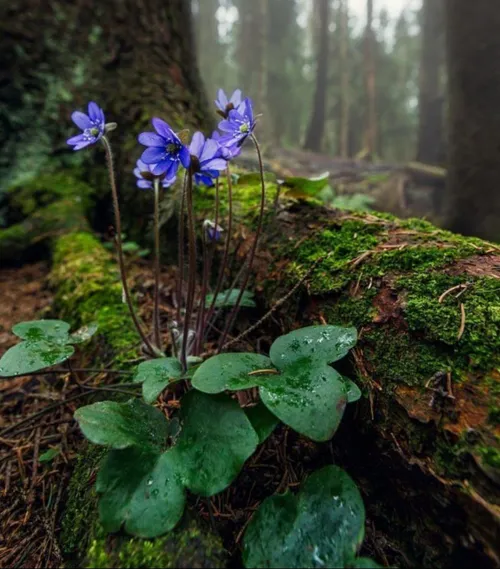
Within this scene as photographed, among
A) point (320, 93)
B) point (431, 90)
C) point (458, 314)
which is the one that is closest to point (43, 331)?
point (458, 314)

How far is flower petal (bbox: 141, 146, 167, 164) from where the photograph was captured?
135 centimetres

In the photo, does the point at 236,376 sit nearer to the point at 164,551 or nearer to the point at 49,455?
the point at 164,551

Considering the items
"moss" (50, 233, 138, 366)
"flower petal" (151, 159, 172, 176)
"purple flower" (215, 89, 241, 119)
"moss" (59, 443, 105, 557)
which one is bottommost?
"moss" (59, 443, 105, 557)

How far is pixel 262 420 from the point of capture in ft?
3.58

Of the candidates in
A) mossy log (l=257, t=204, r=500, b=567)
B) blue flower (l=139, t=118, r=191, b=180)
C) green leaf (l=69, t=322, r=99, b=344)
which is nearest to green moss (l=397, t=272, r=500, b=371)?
mossy log (l=257, t=204, r=500, b=567)

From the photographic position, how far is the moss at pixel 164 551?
2.91ft

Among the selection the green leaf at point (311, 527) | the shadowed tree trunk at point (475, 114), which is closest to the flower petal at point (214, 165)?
the green leaf at point (311, 527)

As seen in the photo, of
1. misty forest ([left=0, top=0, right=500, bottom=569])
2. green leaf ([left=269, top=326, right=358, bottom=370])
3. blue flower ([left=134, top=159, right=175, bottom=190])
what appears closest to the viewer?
→ misty forest ([left=0, top=0, right=500, bottom=569])

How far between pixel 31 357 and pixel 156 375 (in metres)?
0.40

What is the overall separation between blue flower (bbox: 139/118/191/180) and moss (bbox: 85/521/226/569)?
1031mm

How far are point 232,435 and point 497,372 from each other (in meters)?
0.67

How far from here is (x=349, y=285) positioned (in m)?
1.47

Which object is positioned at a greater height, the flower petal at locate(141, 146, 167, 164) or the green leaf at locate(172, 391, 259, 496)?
the flower petal at locate(141, 146, 167, 164)

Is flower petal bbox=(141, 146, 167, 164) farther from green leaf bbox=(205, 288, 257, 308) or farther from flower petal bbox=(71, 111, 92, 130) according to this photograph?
green leaf bbox=(205, 288, 257, 308)
